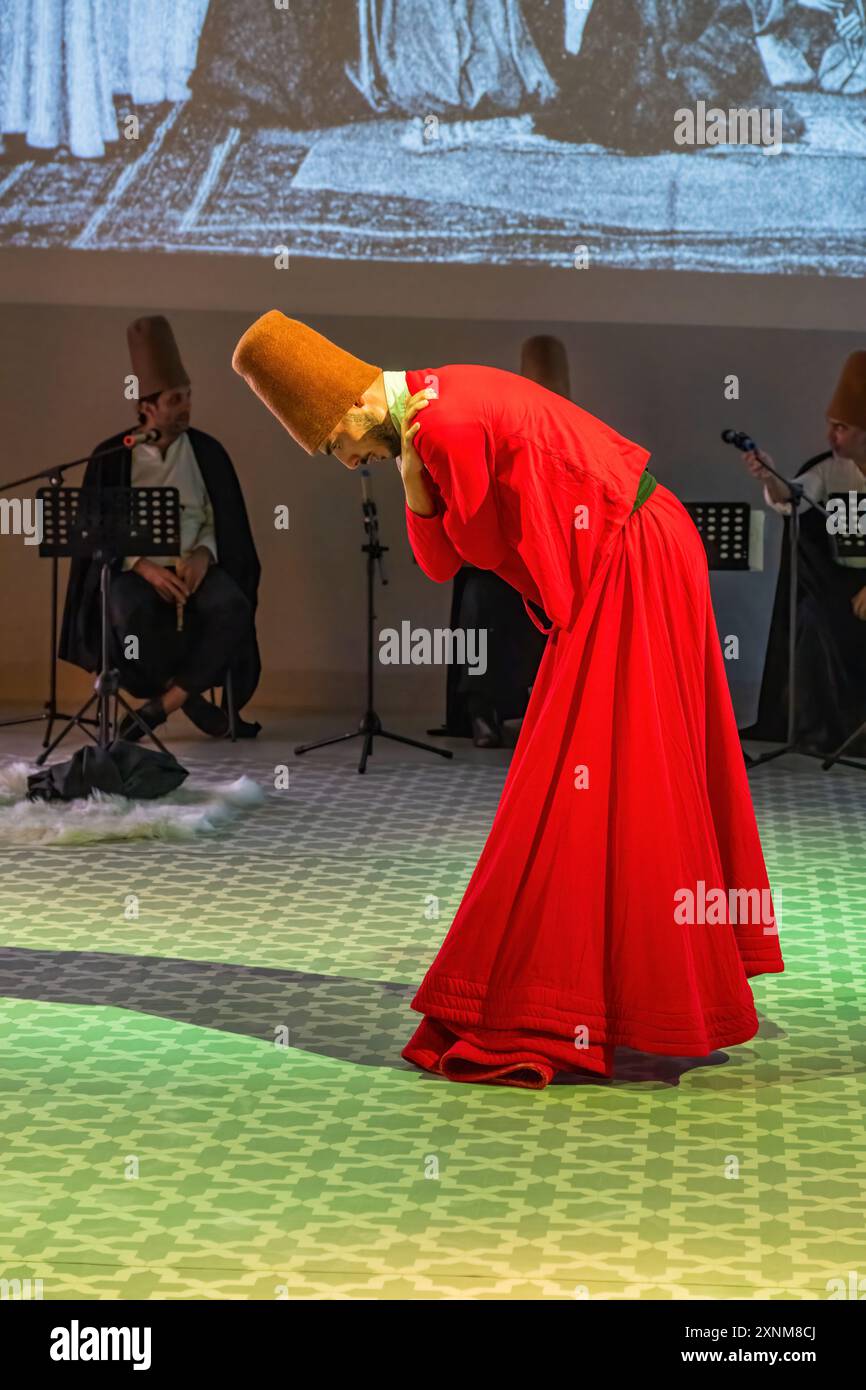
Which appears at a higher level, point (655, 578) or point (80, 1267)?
point (655, 578)

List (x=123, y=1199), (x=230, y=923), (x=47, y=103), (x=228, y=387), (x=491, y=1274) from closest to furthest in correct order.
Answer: (x=491, y=1274)
(x=123, y=1199)
(x=230, y=923)
(x=47, y=103)
(x=228, y=387)

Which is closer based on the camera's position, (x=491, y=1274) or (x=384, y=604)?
(x=491, y=1274)

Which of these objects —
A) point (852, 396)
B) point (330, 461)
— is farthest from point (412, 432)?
point (330, 461)

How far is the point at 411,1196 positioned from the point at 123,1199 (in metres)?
0.40

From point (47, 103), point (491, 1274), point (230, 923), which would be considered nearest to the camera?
point (491, 1274)

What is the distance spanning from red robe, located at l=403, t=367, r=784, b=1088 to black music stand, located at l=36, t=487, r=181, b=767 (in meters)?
2.62

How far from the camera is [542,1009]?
291 centimetres

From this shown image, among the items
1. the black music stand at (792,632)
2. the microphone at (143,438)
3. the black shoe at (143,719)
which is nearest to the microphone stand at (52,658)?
Result: the black shoe at (143,719)

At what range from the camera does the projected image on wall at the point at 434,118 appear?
6.68 m

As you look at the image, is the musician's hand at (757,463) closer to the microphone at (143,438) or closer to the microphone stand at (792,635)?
the microphone stand at (792,635)

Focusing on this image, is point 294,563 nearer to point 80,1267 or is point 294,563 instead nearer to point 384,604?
point 384,604

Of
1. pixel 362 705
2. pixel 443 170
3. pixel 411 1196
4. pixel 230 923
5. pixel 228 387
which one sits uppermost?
pixel 443 170

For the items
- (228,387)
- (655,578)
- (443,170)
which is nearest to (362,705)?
(228,387)

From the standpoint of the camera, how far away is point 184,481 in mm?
6785
